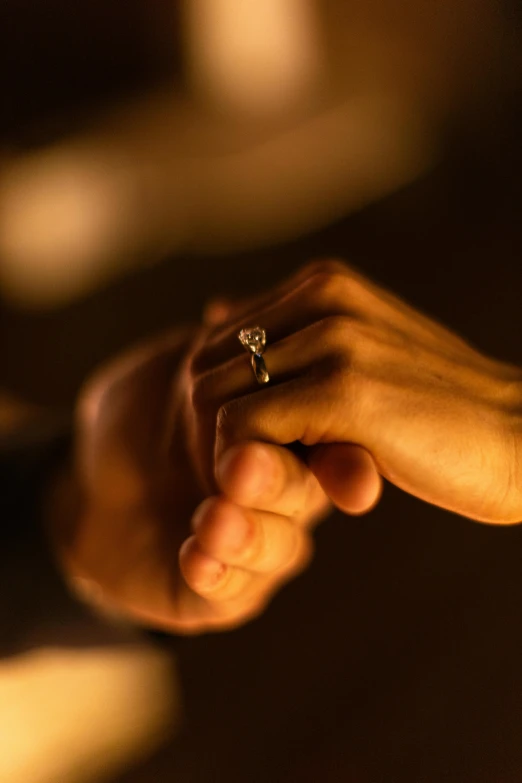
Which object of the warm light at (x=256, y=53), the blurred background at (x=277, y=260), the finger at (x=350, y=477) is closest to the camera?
the finger at (x=350, y=477)

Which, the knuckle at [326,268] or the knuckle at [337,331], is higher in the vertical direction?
the knuckle at [326,268]

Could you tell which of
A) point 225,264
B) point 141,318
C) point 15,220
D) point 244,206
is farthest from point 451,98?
point 15,220

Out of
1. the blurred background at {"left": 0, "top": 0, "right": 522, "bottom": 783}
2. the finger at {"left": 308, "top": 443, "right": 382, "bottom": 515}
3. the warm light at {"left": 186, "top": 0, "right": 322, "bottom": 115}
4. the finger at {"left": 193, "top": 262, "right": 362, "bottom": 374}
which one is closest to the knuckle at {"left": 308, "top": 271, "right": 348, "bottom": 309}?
the finger at {"left": 193, "top": 262, "right": 362, "bottom": 374}

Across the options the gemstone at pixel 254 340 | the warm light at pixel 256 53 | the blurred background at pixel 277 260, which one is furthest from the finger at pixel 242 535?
the warm light at pixel 256 53

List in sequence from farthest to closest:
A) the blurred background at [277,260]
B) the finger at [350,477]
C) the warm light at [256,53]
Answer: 1. the warm light at [256,53]
2. the blurred background at [277,260]
3. the finger at [350,477]

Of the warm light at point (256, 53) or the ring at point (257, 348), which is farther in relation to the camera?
the warm light at point (256, 53)

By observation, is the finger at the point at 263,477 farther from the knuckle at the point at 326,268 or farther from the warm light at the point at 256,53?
the warm light at the point at 256,53

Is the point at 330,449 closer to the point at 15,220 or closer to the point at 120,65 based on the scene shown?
the point at 15,220

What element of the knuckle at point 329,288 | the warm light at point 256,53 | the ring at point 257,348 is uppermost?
the warm light at point 256,53
